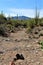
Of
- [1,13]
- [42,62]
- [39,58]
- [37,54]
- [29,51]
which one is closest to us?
[42,62]

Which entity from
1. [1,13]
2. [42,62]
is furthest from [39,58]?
[1,13]

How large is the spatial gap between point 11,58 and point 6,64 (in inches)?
24.3

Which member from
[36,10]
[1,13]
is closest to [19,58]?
[36,10]

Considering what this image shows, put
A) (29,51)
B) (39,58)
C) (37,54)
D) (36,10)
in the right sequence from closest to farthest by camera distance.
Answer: (39,58) < (37,54) < (29,51) < (36,10)

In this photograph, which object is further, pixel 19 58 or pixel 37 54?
pixel 37 54

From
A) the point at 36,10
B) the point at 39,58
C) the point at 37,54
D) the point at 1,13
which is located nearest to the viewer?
the point at 39,58

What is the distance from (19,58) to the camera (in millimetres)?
7355

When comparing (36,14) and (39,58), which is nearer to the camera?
(39,58)

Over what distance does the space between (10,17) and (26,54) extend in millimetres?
Result: 18315

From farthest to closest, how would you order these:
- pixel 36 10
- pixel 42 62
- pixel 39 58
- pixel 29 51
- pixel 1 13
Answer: pixel 1 13 → pixel 36 10 → pixel 29 51 → pixel 39 58 → pixel 42 62

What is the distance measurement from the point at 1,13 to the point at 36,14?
523 centimetres

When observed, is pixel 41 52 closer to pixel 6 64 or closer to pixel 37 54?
pixel 37 54

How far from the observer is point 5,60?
291 inches

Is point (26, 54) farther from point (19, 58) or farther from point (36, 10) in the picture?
point (36, 10)
